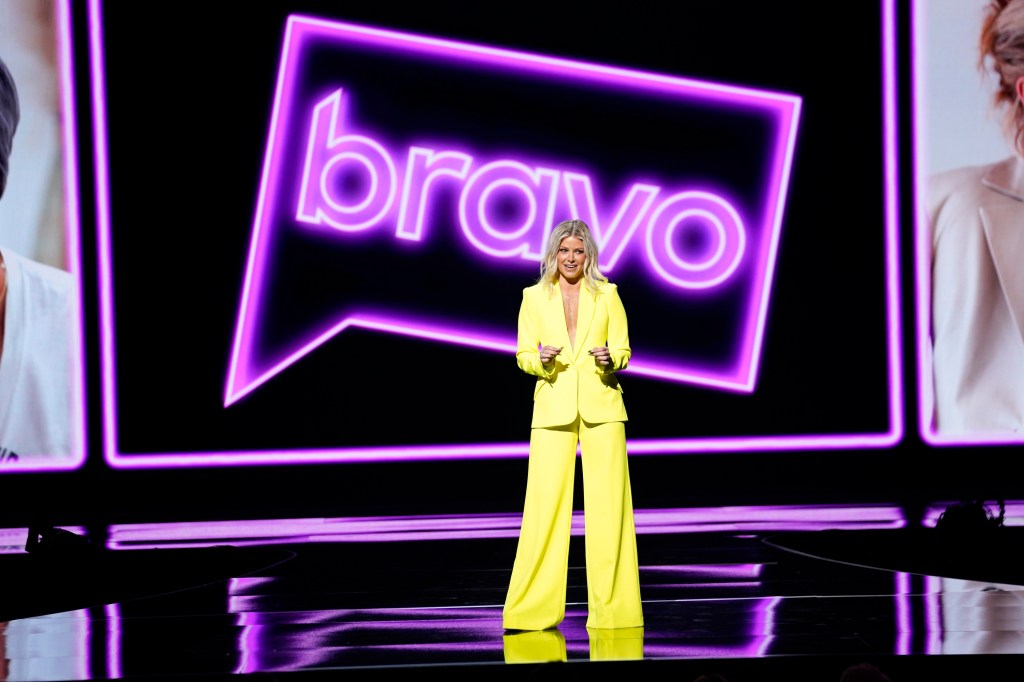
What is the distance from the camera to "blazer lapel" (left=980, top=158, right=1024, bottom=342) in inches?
A: 266

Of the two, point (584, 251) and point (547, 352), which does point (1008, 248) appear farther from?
point (547, 352)

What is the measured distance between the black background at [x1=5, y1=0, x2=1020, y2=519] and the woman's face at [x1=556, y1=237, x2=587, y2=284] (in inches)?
124

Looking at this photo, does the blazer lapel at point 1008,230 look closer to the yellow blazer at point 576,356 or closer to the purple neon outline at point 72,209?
the yellow blazer at point 576,356

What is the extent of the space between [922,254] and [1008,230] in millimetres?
551

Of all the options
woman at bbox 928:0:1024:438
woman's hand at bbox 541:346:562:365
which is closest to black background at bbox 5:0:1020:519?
woman at bbox 928:0:1024:438

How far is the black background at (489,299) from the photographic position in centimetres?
683

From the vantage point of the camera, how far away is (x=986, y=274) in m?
6.79

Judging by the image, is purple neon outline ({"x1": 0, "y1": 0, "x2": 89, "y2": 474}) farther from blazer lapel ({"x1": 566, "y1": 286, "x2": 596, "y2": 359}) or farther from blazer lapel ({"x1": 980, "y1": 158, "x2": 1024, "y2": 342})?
blazer lapel ({"x1": 980, "y1": 158, "x2": 1024, "y2": 342})

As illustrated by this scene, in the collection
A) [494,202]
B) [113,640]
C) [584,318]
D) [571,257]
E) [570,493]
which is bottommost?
[113,640]

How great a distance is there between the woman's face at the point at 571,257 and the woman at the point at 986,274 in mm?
3934

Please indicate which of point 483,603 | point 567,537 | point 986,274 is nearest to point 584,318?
point 567,537

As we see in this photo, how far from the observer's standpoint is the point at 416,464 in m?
6.84

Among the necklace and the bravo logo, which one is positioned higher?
the bravo logo

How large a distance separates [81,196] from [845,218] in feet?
15.9
